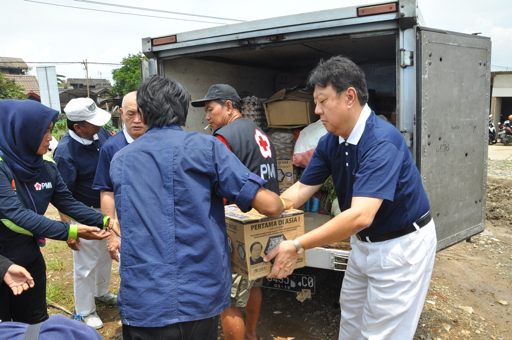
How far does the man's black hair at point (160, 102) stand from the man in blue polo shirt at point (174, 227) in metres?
0.08

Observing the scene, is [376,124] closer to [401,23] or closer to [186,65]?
[401,23]

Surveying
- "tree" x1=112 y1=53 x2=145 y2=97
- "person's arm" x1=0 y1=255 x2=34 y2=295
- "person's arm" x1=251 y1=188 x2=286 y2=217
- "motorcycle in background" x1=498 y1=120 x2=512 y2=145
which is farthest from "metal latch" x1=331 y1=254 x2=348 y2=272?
"tree" x1=112 y1=53 x2=145 y2=97

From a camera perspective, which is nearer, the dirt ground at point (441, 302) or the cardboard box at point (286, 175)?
the dirt ground at point (441, 302)

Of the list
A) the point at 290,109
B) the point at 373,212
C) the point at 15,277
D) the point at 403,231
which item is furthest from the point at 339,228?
the point at 290,109

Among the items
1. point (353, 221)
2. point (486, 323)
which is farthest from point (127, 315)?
point (486, 323)

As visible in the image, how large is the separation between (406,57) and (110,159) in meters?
2.11

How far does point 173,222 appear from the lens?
175cm

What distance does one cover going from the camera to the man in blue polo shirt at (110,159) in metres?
2.95

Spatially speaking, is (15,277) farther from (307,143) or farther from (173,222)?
(307,143)

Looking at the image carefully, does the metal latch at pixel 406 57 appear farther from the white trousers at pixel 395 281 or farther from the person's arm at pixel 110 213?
the person's arm at pixel 110 213

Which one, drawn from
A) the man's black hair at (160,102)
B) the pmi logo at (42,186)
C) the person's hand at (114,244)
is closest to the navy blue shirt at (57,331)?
the man's black hair at (160,102)

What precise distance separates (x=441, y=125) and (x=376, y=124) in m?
1.09

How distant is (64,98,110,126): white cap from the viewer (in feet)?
10.8

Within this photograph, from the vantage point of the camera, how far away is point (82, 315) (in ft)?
11.6
